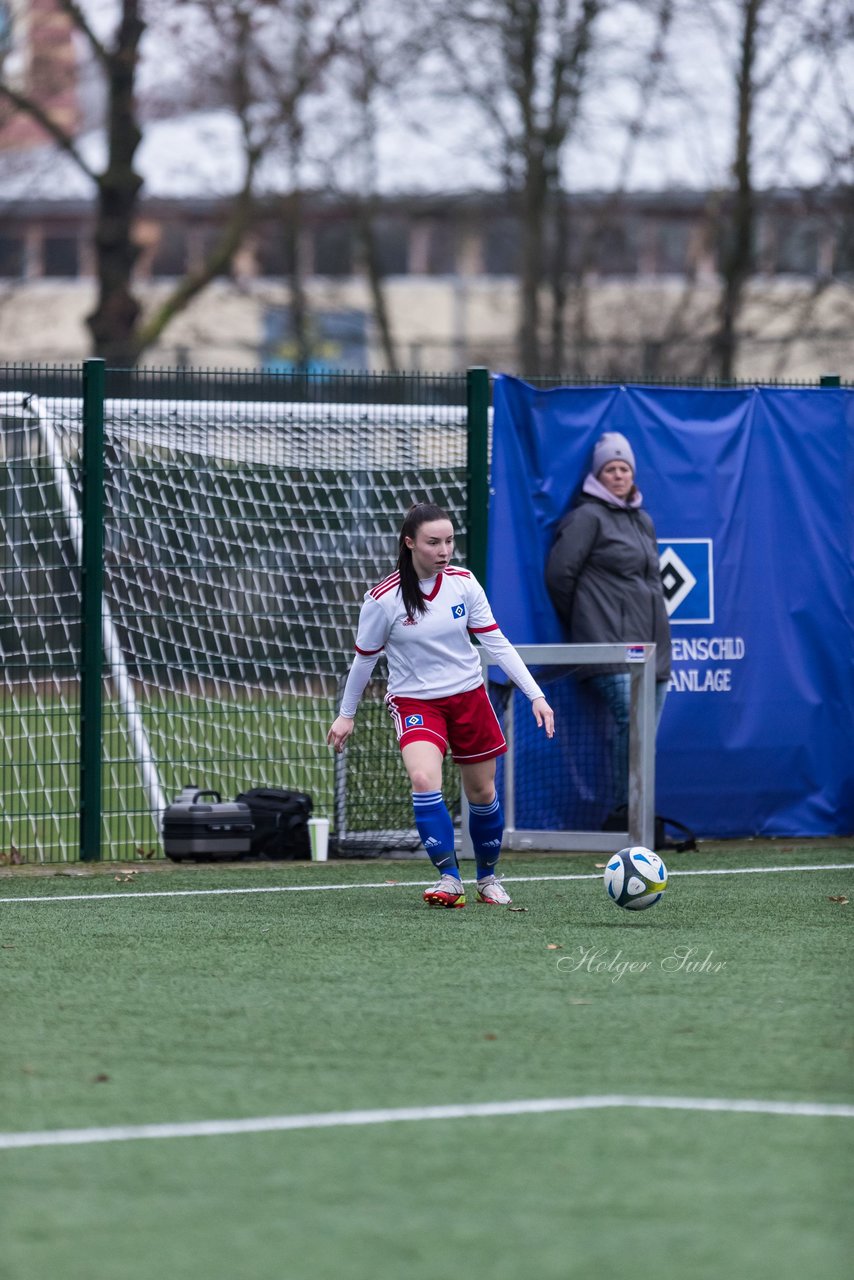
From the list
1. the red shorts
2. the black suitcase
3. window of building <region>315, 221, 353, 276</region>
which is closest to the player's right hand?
the red shorts

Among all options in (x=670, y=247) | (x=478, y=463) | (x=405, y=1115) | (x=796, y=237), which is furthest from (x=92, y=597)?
(x=670, y=247)

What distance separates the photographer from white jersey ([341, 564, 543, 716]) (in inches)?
335

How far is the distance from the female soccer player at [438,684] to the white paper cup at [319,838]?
5.54ft

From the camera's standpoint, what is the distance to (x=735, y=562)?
11281 mm

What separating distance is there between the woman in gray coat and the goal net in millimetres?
658

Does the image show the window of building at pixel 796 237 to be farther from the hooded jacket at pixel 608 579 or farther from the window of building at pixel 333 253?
the hooded jacket at pixel 608 579

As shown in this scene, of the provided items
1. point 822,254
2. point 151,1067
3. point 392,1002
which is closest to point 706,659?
point 392,1002

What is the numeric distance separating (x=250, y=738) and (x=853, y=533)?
144 inches

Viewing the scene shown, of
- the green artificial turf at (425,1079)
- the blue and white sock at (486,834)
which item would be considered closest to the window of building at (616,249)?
the blue and white sock at (486,834)

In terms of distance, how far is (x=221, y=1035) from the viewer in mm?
5680

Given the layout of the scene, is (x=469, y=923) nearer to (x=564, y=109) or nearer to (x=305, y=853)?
(x=305, y=853)

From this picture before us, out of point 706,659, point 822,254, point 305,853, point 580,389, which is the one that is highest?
point 822,254

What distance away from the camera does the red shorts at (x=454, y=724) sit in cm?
849

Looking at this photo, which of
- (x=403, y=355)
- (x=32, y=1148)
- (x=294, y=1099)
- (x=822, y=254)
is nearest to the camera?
(x=32, y=1148)
